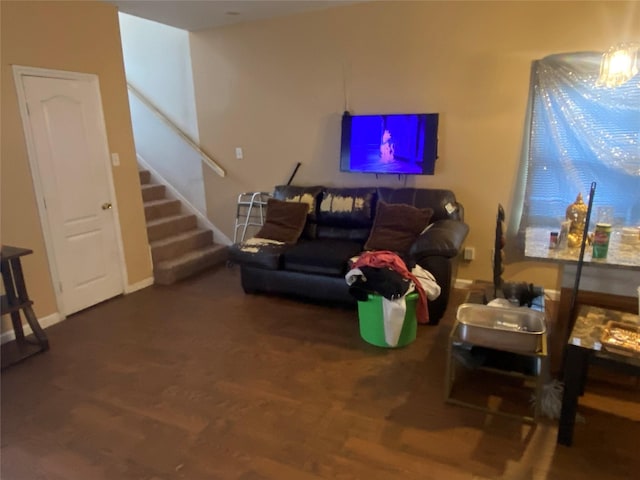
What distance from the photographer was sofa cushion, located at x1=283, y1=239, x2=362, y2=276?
3299 mm

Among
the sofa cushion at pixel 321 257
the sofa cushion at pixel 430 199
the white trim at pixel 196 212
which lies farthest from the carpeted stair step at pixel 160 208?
the sofa cushion at pixel 430 199

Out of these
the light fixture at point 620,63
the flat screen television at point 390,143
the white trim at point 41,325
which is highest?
the light fixture at point 620,63

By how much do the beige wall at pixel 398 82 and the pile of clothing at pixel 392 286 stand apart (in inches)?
47.8

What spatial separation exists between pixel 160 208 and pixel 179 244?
22.7 inches

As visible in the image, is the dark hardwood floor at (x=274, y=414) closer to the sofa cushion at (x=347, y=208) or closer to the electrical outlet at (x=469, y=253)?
the electrical outlet at (x=469, y=253)

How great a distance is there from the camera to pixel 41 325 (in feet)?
10.6

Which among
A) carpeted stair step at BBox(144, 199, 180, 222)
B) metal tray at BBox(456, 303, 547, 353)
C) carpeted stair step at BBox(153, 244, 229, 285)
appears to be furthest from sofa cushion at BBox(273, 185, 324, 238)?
metal tray at BBox(456, 303, 547, 353)

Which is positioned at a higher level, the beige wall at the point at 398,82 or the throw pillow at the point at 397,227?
the beige wall at the point at 398,82

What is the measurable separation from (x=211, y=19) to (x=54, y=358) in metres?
3.30

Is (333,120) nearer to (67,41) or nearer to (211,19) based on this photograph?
(211,19)

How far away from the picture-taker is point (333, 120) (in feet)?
13.4

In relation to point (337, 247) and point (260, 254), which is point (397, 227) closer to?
point (337, 247)

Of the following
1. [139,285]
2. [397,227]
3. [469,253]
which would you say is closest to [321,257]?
[397,227]

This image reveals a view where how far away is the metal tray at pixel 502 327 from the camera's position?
196cm
